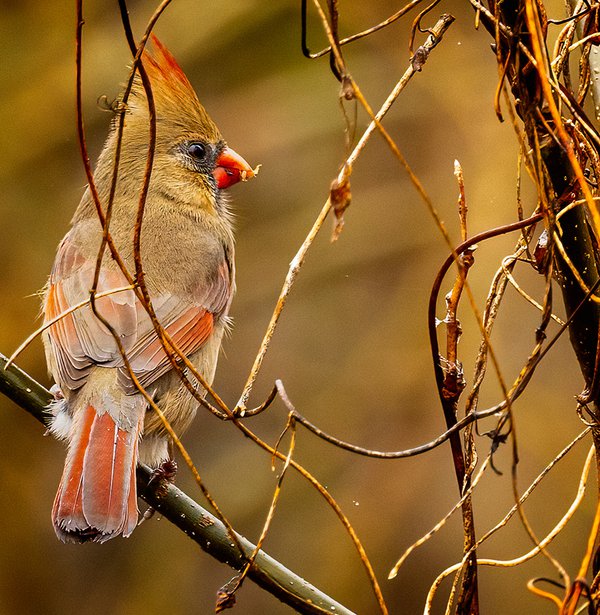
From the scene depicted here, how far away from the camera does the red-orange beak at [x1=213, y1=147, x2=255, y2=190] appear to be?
4.83 meters

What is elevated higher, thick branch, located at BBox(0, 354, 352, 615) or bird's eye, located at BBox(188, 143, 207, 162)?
bird's eye, located at BBox(188, 143, 207, 162)

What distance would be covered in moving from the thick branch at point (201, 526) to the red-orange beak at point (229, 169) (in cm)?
182

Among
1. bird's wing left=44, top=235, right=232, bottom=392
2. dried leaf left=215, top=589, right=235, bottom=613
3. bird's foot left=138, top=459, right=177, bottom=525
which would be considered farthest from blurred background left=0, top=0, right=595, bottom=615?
dried leaf left=215, top=589, right=235, bottom=613

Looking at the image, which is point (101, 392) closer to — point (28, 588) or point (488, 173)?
point (488, 173)

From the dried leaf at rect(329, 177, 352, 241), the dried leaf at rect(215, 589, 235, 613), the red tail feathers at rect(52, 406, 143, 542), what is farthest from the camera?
the red tail feathers at rect(52, 406, 143, 542)

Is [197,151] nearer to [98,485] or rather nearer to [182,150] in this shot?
[182,150]

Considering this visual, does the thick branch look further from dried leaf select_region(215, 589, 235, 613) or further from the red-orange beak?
the red-orange beak

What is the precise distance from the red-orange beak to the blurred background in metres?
1.43

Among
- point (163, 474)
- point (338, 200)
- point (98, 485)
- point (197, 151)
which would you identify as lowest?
point (163, 474)

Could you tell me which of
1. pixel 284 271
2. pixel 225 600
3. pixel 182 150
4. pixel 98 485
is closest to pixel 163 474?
pixel 98 485

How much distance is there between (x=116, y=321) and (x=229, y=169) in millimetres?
1189

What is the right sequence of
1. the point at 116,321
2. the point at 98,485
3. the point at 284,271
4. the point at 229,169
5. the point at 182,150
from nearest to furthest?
1. the point at 98,485
2. the point at 116,321
3. the point at 182,150
4. the point at 229,169
5. the point at 284,271

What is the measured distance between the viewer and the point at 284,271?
6543 mm

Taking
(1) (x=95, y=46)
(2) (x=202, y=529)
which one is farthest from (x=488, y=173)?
(2) (x=202, y=529)
